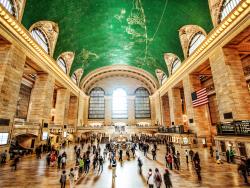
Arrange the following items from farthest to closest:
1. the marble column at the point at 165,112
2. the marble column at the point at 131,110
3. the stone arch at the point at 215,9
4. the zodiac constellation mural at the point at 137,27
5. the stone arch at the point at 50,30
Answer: the marble column at the point at 131,110 < the marble column at the point at 165,112 < the zodiac constellation mural at the point at 137,27 < the stone arch at the point at 50,30 < the stone arch at the point at 215,9

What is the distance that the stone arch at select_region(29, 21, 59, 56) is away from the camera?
578 inches

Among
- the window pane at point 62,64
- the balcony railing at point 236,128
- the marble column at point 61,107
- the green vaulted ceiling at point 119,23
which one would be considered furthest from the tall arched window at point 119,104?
the balcony railing at point 236,128

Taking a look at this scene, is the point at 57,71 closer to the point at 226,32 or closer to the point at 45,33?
the point at 45,33

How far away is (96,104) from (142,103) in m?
10.1

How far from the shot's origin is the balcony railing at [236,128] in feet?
29.2

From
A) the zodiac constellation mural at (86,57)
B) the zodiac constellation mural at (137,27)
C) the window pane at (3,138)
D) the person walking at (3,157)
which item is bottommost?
the person walking at (3,157)

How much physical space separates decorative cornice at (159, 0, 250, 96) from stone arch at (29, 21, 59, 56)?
558 inches

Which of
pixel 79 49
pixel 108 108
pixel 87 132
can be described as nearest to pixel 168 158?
pixel 79 49

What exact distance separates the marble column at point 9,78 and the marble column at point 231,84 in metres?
15.7

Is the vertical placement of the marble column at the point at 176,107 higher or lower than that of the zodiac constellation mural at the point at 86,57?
lower

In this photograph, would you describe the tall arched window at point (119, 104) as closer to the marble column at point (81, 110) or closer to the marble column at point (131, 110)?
the marble column at point (131, 110)

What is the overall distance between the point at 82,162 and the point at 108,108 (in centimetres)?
2517

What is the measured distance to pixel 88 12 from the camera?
1521 cm

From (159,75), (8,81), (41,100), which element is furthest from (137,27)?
(8,81)
